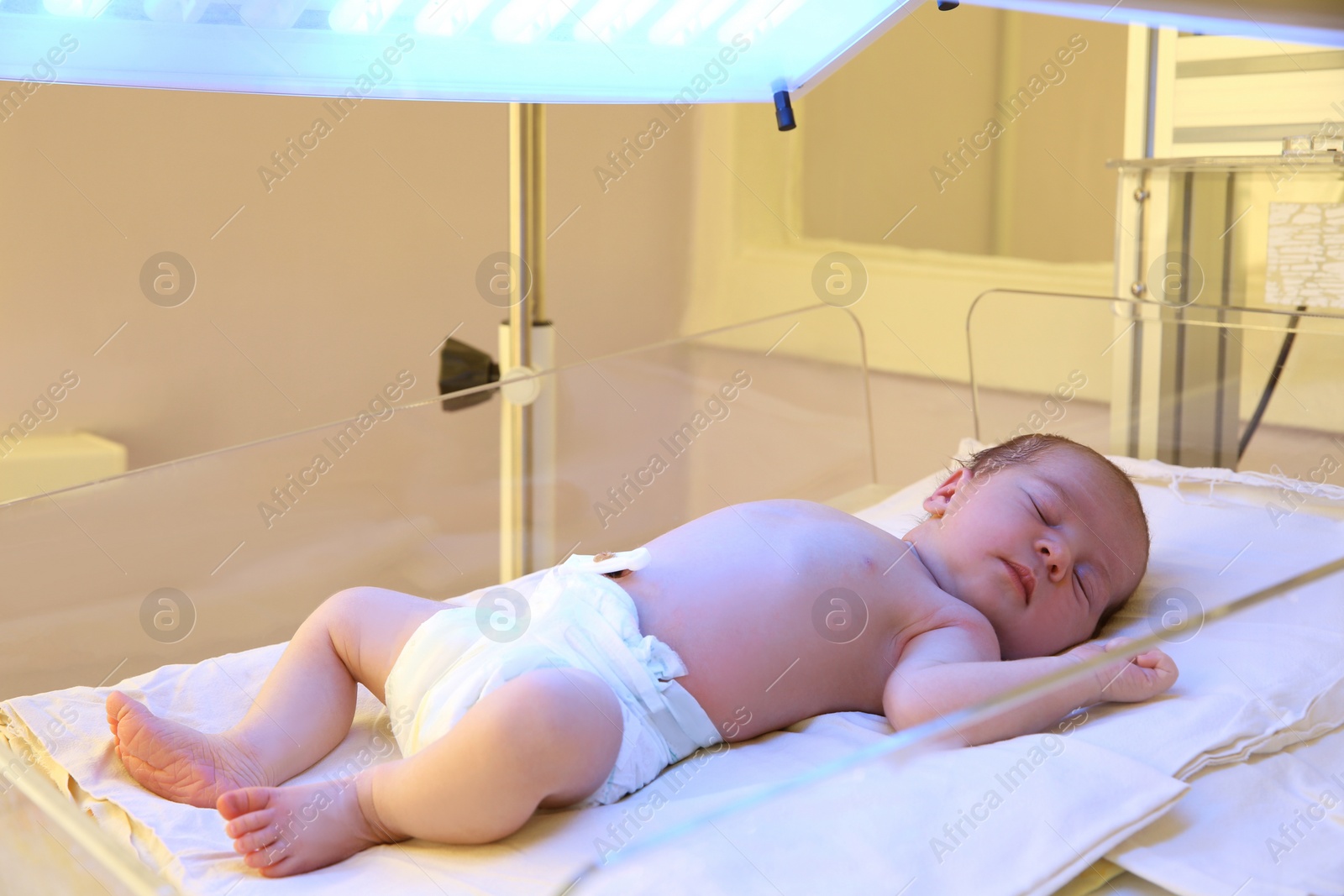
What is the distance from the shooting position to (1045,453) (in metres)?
1.11

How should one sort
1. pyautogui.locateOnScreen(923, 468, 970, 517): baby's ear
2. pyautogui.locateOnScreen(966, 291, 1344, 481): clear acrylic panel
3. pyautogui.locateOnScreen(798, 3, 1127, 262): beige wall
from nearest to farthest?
pyautogui.locateOnScreen(923, 468, 970, 517): baby's ear → pyautogui.locateOnScreen(966, 291, 1344, 481): clear acrylic panel → pyautogui.locateOnScreen(798, 3, 1127, 262): beige wall

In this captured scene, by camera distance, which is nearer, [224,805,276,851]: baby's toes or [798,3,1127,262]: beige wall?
[224,805,276,851]: baby's toes

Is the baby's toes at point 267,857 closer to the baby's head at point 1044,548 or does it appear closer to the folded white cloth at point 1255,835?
the folded white cloth at point 1255,835

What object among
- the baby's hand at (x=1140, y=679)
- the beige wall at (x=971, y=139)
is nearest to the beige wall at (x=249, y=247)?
the beige wall at (x=971, y=139)

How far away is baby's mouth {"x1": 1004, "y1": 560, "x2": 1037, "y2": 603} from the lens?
1.03m

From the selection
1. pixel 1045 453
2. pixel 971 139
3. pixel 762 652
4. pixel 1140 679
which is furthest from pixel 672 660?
pixel 971 139

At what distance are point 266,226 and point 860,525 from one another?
49.9 inches

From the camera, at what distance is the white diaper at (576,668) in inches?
32.2

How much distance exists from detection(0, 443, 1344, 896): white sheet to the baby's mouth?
11 centimetres

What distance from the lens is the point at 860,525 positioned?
42.6 inches

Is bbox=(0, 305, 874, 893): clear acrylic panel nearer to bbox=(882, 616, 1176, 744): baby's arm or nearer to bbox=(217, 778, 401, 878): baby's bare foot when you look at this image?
bbox=(217, 778, 401, 878): baby's bare foot

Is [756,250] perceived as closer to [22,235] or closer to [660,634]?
[22,235]

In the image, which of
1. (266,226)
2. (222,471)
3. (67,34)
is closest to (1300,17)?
(67,34)

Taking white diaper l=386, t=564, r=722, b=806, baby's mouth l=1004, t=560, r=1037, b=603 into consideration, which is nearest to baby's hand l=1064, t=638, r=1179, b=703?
baby's mouth l=1004, t=560, r=1037, b=603
